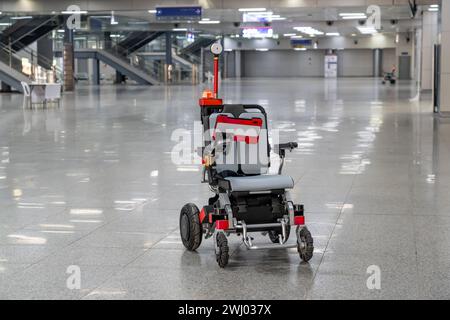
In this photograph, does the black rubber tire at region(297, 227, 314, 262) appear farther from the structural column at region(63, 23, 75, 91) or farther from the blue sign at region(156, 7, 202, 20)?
the structural column at region(63, 23, 75, 91)

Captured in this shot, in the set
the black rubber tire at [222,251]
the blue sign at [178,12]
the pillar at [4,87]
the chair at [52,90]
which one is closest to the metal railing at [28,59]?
the pillar at [4,87]

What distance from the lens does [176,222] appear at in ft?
23.8

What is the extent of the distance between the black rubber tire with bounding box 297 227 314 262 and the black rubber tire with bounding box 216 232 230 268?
0.55m

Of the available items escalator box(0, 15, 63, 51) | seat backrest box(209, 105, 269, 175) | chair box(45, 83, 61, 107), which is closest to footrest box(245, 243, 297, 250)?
seat backrest box(209, 105, 269, 175)

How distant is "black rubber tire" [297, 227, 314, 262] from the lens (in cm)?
567

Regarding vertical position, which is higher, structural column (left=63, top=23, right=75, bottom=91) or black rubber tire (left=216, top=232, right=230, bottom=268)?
structural column (left=63, top=23, right=75, bottom=91)

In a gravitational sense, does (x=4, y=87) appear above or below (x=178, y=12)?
below

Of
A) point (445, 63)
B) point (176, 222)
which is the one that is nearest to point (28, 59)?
point (445, 63)

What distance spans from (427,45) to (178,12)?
1224cm

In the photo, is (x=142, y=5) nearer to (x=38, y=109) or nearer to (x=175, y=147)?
(x=38, y=109)

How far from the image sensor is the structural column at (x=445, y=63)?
21.2 metres

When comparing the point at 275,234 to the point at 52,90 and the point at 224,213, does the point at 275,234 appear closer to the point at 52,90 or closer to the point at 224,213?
the point at 224,213

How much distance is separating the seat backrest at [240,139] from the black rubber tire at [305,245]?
0.73 m

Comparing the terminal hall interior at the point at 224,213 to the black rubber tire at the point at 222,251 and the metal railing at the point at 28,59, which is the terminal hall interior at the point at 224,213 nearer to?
the black rubber tire at the point at 222,251
